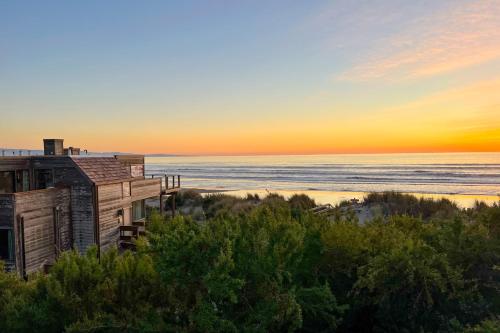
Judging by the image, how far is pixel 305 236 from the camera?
777 cm

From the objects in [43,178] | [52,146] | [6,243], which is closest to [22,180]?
[43,178]

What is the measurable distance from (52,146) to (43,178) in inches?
86.8

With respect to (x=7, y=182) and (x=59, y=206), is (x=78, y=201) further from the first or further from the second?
(x=7, y=182)

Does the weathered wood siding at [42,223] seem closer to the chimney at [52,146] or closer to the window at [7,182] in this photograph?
the window at [7,182]

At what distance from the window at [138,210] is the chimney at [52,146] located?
4.29 metres

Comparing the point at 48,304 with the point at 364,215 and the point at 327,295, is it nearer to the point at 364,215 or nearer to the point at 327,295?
the point at 327,295

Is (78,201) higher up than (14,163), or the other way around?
(14,163)

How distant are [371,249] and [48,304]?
5.77m

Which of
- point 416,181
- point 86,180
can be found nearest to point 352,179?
point 416,181

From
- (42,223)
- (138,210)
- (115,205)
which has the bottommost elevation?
(138,210)

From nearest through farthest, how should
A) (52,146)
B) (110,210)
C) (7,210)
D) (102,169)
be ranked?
(7,210) → (110,210) → (102,169) → (52,146)

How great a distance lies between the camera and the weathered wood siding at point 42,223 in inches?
575

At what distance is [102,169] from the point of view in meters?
18.0

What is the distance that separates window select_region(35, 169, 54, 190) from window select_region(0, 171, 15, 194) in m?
0.95
